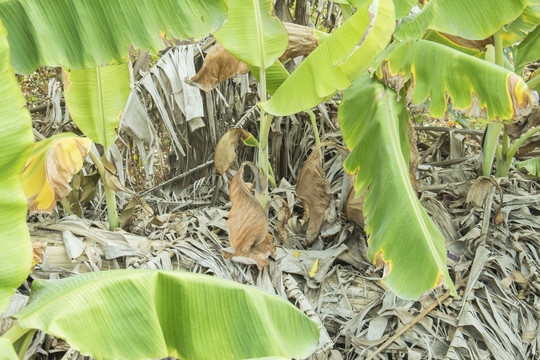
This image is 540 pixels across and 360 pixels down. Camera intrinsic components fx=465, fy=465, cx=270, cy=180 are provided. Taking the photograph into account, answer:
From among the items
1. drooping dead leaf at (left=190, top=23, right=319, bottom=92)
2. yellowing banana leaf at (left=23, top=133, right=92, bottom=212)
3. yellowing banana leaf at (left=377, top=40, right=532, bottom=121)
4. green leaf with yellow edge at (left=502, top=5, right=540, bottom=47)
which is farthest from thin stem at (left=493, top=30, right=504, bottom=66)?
yellowing banana leaf at (left=23, top=133, right=92, bottom=212)

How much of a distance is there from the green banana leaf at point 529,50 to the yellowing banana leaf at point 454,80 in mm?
880

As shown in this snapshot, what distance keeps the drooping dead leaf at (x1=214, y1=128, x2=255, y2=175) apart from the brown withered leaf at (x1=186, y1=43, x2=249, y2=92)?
0.28m

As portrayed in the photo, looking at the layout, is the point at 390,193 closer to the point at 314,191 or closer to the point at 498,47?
the point at 314,191

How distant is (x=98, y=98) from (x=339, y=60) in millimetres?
1133

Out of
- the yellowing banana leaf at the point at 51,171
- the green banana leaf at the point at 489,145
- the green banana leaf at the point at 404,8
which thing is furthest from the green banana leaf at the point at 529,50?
the yellowing banana leaf at the point at 51,171

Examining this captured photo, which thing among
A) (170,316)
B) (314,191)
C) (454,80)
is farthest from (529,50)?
(170,316)

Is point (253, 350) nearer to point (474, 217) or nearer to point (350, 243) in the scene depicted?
point (350, 243)

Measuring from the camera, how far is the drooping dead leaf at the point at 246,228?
80.1 inches

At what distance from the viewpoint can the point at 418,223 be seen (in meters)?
1.62

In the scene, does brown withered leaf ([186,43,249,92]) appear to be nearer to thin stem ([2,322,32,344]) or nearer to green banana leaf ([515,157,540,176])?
thin stem ([2,322,32,344])

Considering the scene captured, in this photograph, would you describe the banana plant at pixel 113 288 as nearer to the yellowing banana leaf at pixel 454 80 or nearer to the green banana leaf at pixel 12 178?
the green banana leaf at pixel 12 178

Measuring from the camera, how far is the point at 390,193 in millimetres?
1734

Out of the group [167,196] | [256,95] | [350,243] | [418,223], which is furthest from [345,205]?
[167,196]

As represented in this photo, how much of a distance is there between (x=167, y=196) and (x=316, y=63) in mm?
1711
